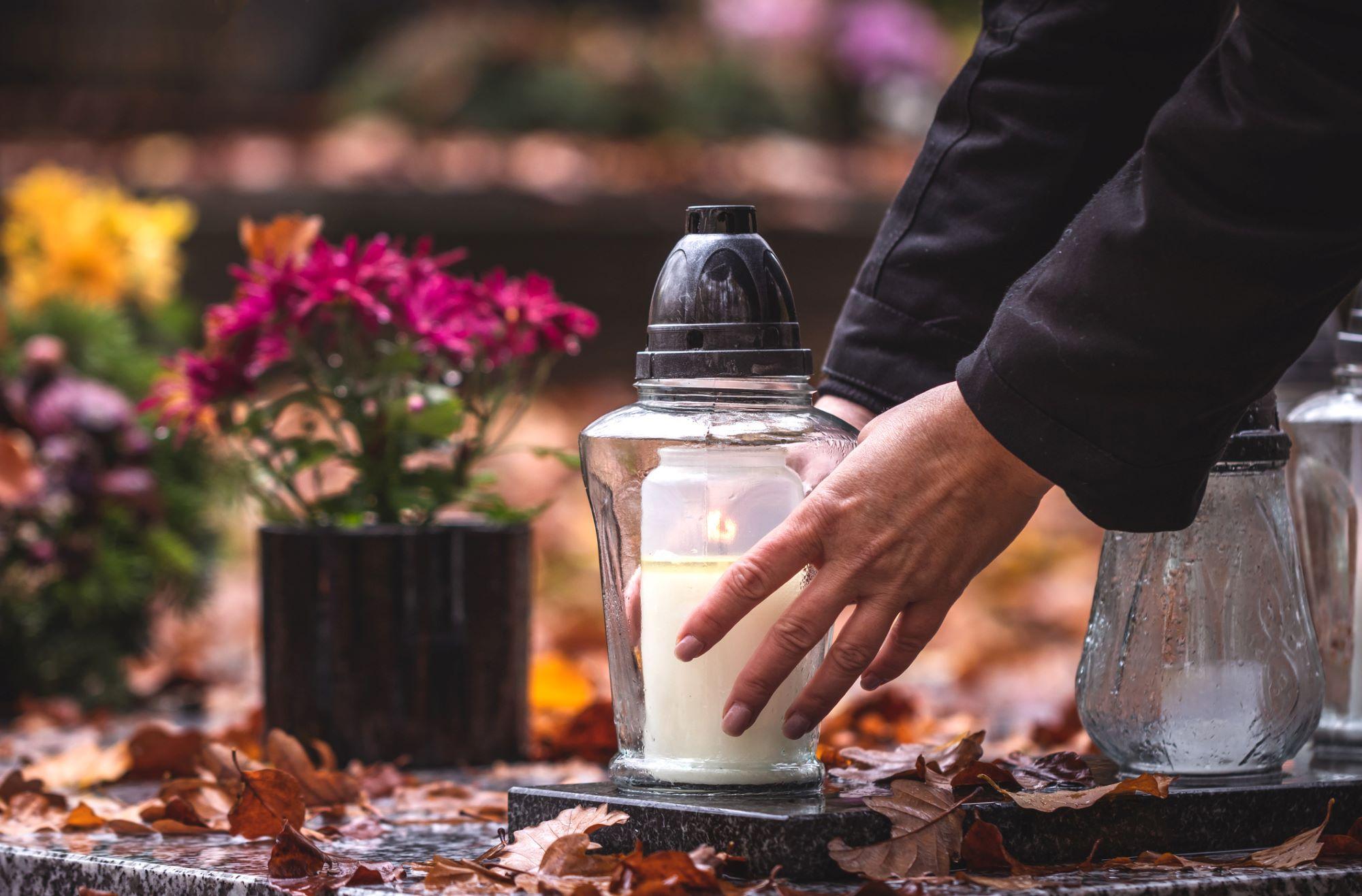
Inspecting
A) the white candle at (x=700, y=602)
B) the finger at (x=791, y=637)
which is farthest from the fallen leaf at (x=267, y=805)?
the finger at (x=791, y=637)

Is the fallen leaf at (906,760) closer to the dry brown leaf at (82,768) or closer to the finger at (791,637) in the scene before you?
the finger at (791,637)

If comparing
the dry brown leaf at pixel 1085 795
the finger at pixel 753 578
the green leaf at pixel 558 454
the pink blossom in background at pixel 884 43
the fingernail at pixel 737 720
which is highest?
the pink blossom in background at pixel 884 43

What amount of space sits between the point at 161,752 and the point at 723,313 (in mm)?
1040

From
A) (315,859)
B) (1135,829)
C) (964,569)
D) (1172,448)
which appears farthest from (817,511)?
(315,859)

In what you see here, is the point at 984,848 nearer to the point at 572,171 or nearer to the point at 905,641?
the point at 905,641

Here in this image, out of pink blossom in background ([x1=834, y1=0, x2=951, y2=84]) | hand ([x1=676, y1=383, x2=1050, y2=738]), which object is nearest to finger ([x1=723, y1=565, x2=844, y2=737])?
hand ([x1=676, y1=383, x2=1050, y2=738])

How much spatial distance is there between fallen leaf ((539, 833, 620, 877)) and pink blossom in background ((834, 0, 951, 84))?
5648mm

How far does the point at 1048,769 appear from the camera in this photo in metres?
1.29

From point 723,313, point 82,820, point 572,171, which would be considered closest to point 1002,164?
point 723,313

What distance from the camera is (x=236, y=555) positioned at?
2945 millimetres

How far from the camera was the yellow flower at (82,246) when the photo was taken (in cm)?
284

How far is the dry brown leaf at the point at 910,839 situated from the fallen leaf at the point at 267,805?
0.54m

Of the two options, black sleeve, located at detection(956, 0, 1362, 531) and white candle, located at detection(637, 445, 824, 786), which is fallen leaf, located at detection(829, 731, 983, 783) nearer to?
white candle, located at detection(637, 445, 824, 786)

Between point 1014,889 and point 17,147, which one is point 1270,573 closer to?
point 1014,889
